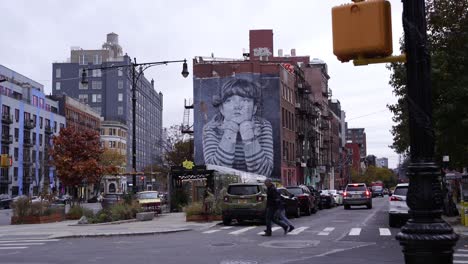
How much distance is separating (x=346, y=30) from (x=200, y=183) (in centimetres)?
3270

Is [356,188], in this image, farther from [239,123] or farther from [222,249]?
[222,249]

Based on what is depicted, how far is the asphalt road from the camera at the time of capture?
492 inches

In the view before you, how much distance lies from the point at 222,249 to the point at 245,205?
8.66m

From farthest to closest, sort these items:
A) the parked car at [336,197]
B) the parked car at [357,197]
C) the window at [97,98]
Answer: the window at [97,98]
the parked car at [336,197]
the parked car at [357,197]

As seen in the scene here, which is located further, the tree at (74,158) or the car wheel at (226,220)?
the tree at (74,158)

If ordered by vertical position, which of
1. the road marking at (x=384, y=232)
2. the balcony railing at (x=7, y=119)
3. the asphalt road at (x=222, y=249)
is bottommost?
the road marking at (x=384, y=232)

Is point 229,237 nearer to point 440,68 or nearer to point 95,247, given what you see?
point 95,247

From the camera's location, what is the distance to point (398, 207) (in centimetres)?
2080

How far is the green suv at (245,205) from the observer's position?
22875 millimetres

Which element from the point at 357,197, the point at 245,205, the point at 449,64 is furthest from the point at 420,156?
the point at 357,197

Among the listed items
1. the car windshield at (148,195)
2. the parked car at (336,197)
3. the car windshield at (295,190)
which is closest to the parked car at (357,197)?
the parked car at (336,197)

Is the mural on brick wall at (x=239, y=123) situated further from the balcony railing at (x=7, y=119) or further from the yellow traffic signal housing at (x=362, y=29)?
the yellow traffic signal housing at (x=362, y=29)

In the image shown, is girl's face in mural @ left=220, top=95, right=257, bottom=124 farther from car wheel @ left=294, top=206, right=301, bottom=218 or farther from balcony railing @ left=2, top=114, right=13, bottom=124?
balcony railing @ left=2, top=114, right=13, bottom=124

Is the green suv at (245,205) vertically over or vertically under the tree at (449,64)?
under
